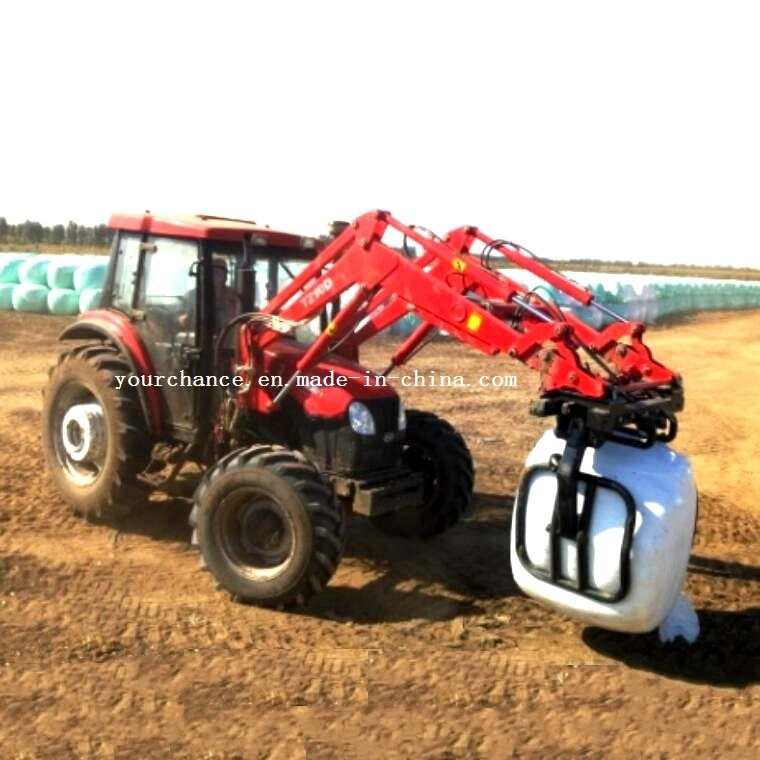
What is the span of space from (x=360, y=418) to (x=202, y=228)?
159cm

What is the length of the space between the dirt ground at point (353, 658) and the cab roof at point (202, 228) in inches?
82.2

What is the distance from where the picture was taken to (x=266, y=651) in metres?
4.51

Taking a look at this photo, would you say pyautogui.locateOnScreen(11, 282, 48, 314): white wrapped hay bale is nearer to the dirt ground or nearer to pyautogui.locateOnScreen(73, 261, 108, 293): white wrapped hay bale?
pyautogui.locateOnScreen(73, 261, 108, 293): white wrapped hay bale

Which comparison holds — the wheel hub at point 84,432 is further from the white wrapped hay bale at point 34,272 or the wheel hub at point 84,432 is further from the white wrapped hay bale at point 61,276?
the white wrapped hay bale at point 34,272

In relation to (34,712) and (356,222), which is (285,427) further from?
(34,712)

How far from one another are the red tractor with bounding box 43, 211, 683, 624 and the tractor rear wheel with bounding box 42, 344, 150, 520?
0.01m

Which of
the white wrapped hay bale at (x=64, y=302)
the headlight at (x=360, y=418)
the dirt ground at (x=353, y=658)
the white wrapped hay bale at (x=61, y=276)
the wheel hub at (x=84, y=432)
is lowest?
the dirt ground at (x=353, y=658)

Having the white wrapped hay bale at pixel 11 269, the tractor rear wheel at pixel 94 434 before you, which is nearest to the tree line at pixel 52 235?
the white wrapped hay bale at pixel 11 269

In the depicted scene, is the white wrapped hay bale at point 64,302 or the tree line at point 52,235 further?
the tree line at point 52,235

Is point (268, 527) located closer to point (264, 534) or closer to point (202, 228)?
point (264, 534)

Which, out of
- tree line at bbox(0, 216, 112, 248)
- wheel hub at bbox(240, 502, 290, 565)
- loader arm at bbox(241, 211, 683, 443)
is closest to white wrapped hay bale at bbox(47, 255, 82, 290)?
loader arm at bbox(241, 211, 683, 443)

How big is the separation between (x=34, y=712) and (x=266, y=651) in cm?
113

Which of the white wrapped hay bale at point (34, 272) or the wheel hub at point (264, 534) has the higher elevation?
the white wrapped hay bale at point (34, 272)

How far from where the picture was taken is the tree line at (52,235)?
4556 cm
